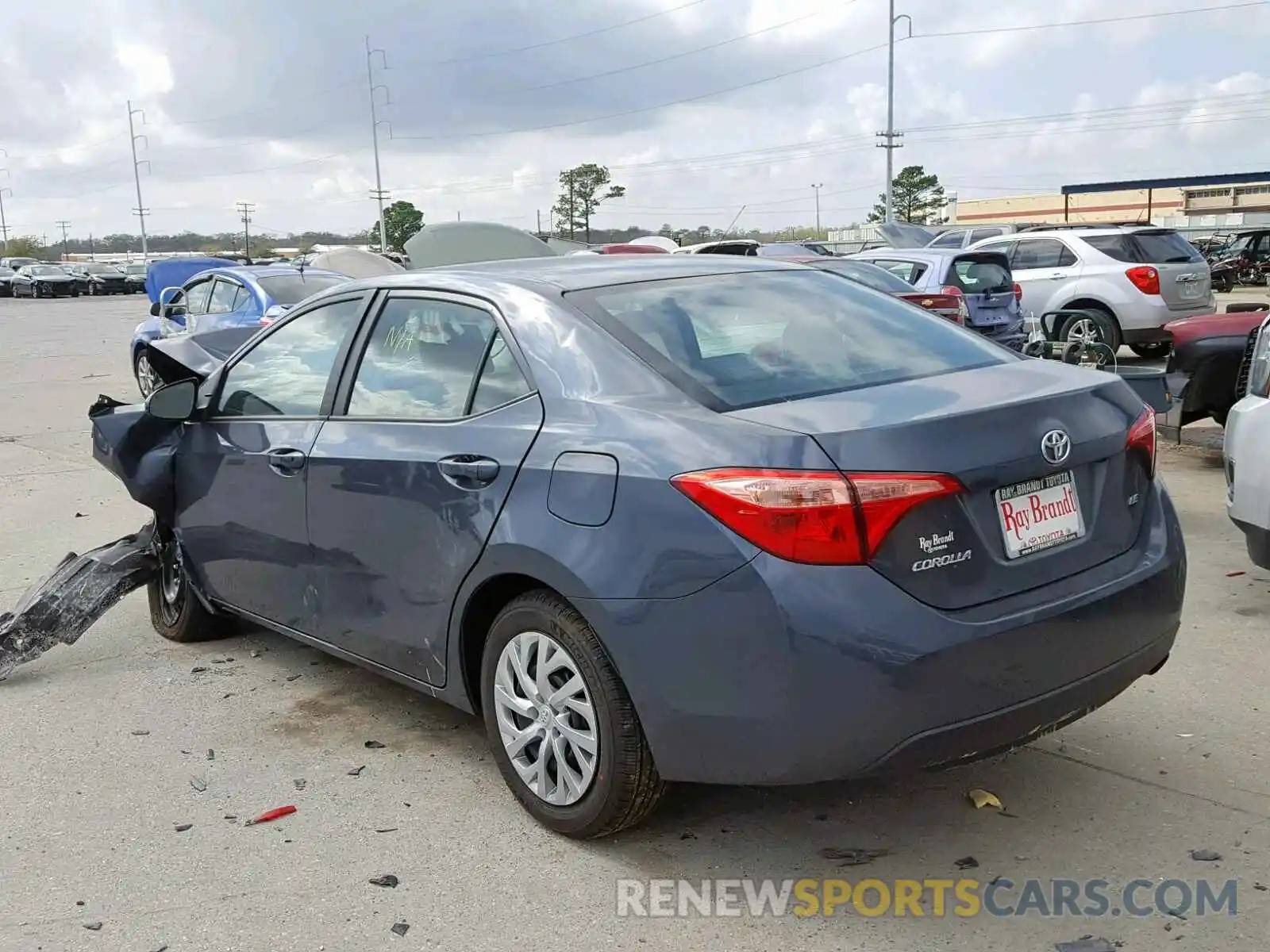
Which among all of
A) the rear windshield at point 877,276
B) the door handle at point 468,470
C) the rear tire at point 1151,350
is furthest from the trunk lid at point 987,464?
the rear tire at point 1151,350

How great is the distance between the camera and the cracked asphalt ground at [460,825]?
123 inches

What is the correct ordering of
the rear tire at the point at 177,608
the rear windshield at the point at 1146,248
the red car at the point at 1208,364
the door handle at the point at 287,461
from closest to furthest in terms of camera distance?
the door handle at the point at 287,461 < the rear tire at the point at 177,608 < the red car at the point at 1208,364 < the rear windshield at the point at 1146,248

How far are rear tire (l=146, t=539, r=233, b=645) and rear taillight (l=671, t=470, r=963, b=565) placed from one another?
132 inches

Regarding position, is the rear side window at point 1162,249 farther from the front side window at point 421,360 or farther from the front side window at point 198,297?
the front side window at point 421,360

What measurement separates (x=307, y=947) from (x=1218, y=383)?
6592mm

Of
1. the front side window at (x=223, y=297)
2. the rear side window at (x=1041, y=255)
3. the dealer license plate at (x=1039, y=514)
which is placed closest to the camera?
the dealer license plate at (x=1039, y=514)

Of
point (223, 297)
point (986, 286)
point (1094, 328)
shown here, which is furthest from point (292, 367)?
point (1094, 328)

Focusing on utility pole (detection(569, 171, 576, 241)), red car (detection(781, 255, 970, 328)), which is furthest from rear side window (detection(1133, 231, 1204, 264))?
utility pole (detection(569, 171, 576, 241))

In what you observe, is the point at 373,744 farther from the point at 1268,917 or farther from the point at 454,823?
the point at 1268,917

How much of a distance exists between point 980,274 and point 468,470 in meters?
10.7

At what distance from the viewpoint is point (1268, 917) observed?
3012 mm

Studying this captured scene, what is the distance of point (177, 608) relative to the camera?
556 cm

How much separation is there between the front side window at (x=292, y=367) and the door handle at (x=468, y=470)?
941 mm

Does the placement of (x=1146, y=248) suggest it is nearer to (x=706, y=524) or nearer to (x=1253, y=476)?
(x=1253, y=476)
